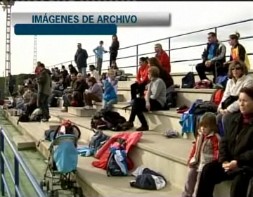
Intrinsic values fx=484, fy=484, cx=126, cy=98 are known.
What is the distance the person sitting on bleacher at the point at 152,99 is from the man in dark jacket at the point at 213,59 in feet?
3.55

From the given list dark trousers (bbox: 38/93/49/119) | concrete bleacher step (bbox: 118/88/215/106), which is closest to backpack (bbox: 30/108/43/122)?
dark trousers (bbox: 38/93/49/119)

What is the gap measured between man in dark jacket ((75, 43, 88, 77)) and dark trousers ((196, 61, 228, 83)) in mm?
10141

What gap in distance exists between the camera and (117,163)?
6258mm

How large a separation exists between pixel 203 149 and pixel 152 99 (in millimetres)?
3492

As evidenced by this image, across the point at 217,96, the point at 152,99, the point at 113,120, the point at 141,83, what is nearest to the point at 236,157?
the point at 217,96

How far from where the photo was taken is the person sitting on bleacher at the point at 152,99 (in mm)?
8141

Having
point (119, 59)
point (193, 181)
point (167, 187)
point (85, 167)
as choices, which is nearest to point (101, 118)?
point (85, 167)

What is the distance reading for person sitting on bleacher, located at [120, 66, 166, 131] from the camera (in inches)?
320

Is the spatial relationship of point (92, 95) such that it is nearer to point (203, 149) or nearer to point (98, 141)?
point (98, 141)

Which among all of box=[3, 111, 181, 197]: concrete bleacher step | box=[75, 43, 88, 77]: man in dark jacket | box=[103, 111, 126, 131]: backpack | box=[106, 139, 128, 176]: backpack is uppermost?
box=[75, 43, 88, 77]: man in dark jacket

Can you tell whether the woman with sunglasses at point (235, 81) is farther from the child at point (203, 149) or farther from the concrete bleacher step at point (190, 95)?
the concrete bleacher step at point (190, 95)

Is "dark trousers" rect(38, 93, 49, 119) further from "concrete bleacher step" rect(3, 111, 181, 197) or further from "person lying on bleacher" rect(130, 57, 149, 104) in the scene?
"concrete bleacher step" rect(3, 111, 181, 197)

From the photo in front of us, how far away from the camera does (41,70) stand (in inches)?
492

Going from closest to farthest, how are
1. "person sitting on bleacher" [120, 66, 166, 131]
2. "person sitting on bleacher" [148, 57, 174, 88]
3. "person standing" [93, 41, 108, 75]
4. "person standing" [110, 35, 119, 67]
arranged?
"person sitting on bleacher" [120, 66, 166, 131]
"person sitting on bleacher" [148, 57, 174, 88]
"person standing" [110, 35, 119, 67]
"person standing" [93, 41, 108, 75]
